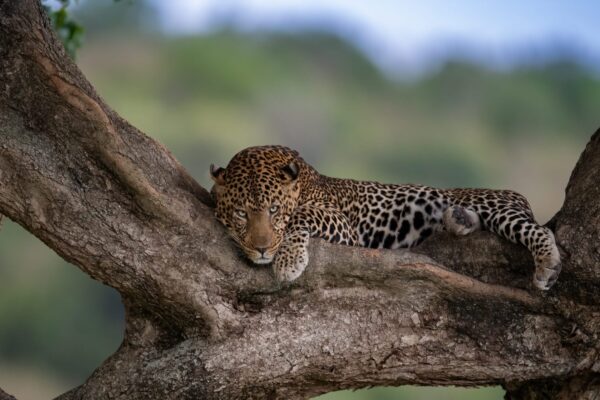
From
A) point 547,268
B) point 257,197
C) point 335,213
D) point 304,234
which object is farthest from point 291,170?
point 547,268

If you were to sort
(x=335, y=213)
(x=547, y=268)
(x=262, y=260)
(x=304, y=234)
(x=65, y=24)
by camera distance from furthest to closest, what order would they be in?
(x=65, y=24) → (x=335, y=213) → (x=304, y=234) → (x=262, y=260) → (x=547, y=268)

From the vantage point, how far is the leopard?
8523 mm

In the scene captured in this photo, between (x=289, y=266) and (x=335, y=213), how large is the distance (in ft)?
4.23

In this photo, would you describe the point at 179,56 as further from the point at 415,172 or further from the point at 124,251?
the point at 124,251

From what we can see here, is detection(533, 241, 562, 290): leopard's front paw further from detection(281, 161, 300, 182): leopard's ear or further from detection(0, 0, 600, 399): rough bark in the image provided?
detection(281, 161, 300, 182): leopard's ear

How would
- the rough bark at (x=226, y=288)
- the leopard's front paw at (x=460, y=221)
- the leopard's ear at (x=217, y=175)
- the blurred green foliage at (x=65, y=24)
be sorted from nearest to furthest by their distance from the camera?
1. the rough bark at (x=226, y=288)
2. the leopard's front paw at (x=460, y=221)
3. the leopard's ear at (x=217, y=175)
4. the blurred green foliage at (x=65, y=24)

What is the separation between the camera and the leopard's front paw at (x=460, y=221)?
349 inches

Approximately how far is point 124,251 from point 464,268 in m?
2.19

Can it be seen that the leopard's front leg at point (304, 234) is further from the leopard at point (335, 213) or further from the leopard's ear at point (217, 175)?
the leopard's ear at point (217, 175)

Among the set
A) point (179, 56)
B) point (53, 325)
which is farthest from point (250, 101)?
point (53, 325)

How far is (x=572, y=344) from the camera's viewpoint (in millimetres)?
8422

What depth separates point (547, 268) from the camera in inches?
328

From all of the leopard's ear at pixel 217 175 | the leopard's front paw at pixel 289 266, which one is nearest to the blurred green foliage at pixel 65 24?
the leopard's ear at pixel 217 175

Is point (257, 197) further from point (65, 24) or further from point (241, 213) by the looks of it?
point (65, 24)
